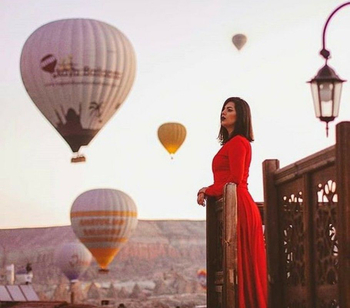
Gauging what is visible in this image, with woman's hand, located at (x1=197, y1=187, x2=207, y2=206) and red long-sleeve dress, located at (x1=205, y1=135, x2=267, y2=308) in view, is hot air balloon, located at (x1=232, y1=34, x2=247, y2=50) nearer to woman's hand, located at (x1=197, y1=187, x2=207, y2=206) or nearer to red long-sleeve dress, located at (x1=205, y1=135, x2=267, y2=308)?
woman's hand, located at (x1=197, y1=187, x2=207, y2=206)

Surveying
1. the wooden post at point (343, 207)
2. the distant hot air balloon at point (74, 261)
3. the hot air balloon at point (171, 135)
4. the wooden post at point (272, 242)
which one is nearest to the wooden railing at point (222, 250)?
the wooden post at point (272, 242)

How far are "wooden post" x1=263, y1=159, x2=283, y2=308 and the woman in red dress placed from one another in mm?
529

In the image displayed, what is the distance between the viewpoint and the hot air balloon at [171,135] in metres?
59.5

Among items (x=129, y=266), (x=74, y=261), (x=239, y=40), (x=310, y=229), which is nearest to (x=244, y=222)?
(x=310, y=229)

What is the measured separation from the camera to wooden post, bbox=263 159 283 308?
7.64 m

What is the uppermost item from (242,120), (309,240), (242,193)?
(242,120)

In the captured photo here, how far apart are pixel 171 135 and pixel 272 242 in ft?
173

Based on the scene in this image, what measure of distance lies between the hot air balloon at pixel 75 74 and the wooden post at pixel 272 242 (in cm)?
3421

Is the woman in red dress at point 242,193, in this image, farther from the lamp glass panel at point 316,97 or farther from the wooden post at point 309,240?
the lamp glass panel at point 316,97

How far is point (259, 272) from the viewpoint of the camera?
27.4ft

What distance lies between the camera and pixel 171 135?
198ft

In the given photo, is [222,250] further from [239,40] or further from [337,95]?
[239,40]

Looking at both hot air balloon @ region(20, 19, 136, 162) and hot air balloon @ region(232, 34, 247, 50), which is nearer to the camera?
hot air balloon @ region(20, 19, 136, 162)

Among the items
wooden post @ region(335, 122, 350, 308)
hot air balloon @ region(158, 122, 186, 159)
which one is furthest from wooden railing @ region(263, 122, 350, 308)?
hot air balloon @ region(158, 122, 186, 159)
